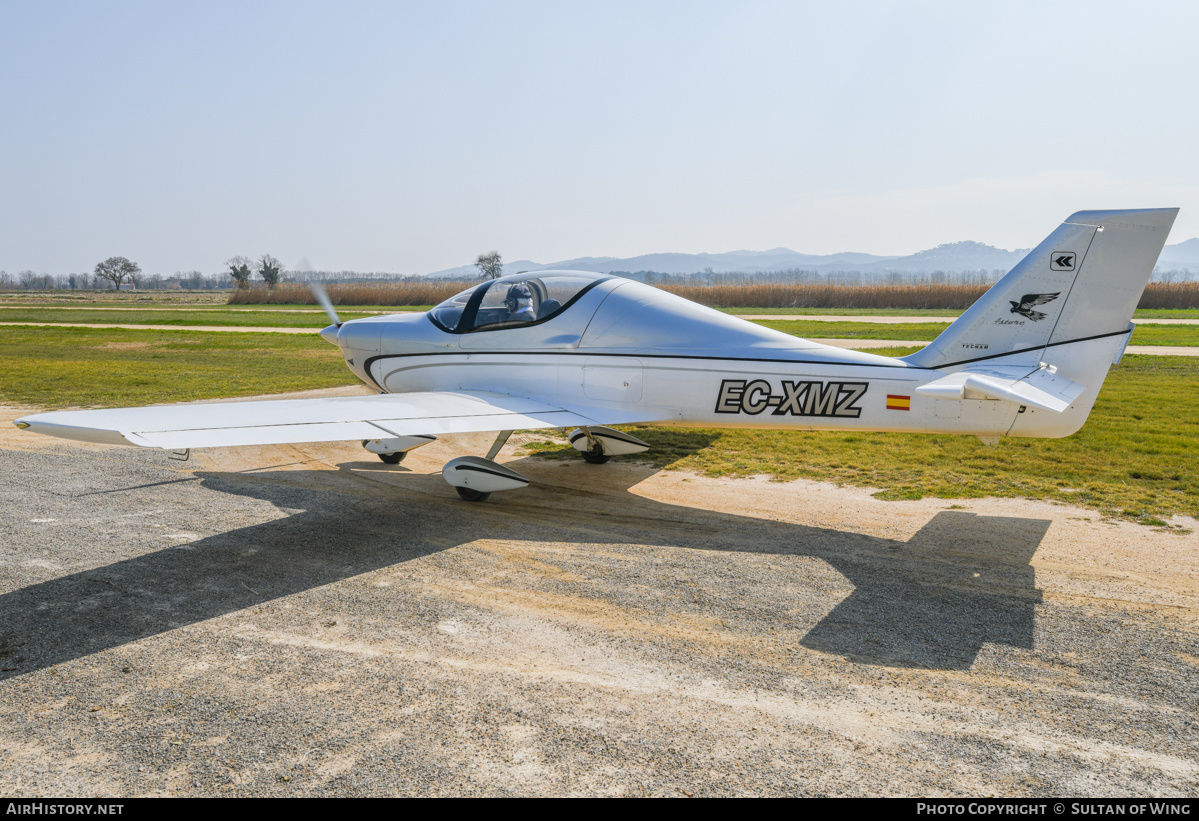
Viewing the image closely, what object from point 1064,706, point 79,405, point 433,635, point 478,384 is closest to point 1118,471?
point 1064,706

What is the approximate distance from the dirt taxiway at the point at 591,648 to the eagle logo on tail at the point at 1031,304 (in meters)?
2.06

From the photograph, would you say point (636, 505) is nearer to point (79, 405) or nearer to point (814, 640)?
point (814, 640)

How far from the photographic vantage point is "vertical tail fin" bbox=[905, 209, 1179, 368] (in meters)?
6.89

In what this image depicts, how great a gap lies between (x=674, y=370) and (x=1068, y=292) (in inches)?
150

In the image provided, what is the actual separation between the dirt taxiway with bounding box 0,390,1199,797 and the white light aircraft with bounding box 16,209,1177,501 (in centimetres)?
107

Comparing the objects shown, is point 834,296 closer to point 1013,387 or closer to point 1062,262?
point 1062,262

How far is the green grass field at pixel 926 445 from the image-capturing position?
357 inches

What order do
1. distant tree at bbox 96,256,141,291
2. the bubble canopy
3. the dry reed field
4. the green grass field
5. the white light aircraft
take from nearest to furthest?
the white light aircraft → the green grass field → the bubble canopy → the dry reed field → distant tree at bbox 96,256,141,291

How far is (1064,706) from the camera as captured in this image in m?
4.35

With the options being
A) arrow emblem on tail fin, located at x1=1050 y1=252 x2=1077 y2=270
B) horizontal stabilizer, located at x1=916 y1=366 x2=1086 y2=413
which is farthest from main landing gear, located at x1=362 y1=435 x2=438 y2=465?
arrow emblem on tail fin, located at x1=1050 y1=252 x2=1077 y2=270

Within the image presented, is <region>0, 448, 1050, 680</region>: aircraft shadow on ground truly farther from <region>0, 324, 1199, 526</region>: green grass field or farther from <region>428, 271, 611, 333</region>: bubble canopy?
<region>428, 271, 611, 333</region>: bubble canopy

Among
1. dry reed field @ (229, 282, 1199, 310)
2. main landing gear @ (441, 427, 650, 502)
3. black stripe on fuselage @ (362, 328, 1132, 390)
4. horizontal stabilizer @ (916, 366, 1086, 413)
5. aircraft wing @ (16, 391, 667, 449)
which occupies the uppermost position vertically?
dry reed field @ (229, 282, 1199, 310)

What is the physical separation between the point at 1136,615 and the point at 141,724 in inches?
250

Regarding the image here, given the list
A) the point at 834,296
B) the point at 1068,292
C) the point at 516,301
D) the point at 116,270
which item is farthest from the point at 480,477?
the point at 116,270
